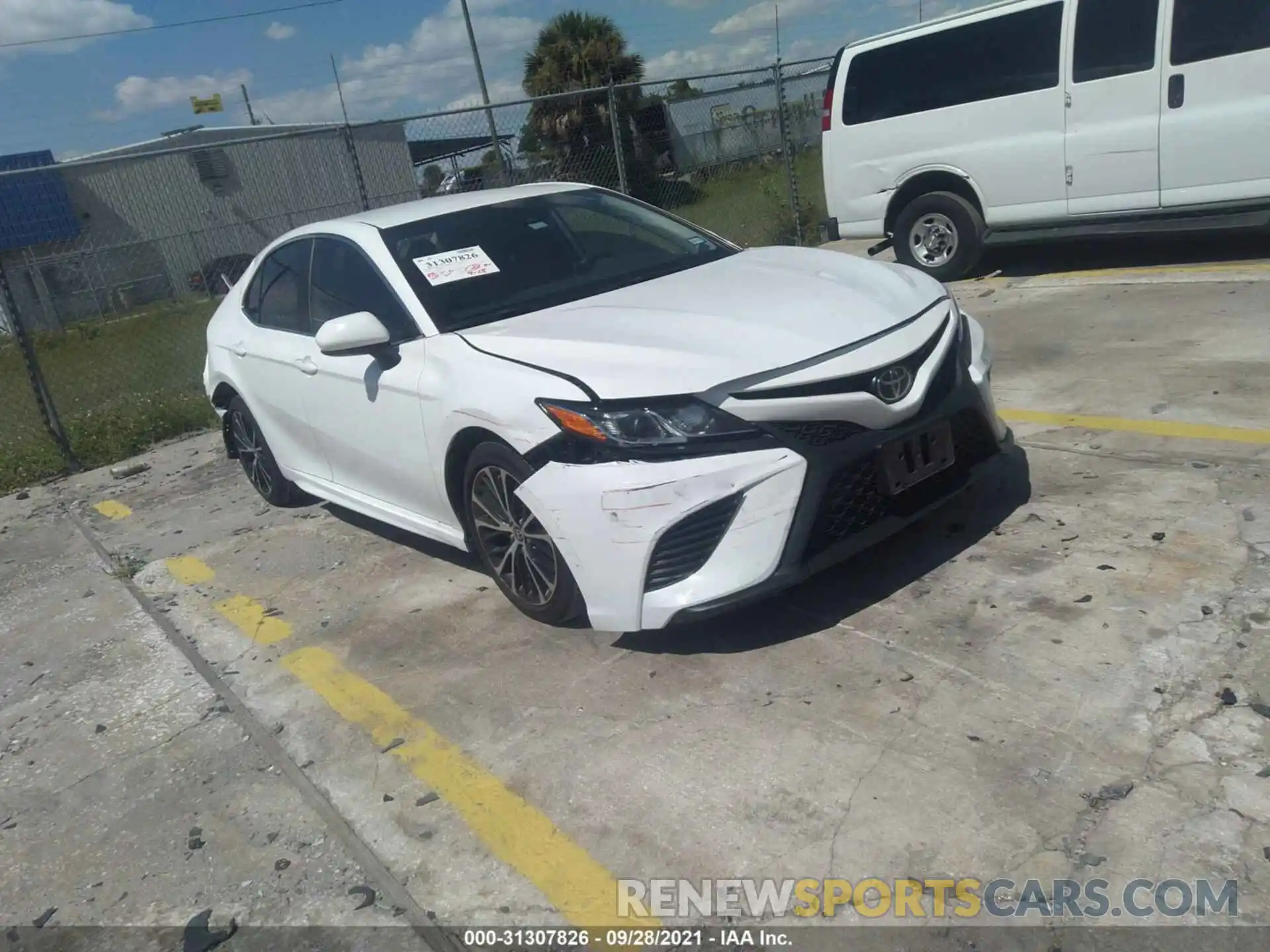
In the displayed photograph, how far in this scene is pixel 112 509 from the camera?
6816 millimetres

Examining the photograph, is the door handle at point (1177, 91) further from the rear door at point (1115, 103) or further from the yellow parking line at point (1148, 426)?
the yellow parking line at point (1148, 426)

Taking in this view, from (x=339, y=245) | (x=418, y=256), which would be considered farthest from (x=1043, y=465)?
(x=339, y=245)

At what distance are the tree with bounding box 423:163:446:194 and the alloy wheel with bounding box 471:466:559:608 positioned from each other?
822 cm

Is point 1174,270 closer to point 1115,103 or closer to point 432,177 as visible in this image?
point 1115,103

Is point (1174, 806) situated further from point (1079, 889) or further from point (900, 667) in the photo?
point (900, 667)

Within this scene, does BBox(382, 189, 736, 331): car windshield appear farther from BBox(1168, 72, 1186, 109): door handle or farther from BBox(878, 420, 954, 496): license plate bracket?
BBox(1168, 72, 1186, 109): door handle

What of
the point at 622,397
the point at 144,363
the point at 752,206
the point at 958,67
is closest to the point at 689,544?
the point at 622,397

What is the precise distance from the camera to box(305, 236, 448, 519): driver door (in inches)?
161

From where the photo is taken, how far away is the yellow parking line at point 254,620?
438 cm

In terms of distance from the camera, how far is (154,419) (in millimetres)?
8531

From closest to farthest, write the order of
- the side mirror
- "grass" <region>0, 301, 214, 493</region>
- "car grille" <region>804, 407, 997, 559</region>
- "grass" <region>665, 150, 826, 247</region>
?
"car grille" <region>804, 407, 997, 559</region> → the side mirror → "grass" <region>0, 301, 214, 493</region> → "grass" <region>665, 150, 826, 247</region>

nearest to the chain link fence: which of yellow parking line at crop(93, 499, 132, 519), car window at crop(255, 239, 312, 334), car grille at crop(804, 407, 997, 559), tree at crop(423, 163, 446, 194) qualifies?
tree at crop(423, 163, 446, 194)

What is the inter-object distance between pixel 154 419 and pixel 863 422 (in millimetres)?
6990

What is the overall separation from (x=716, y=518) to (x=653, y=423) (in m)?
0.35
